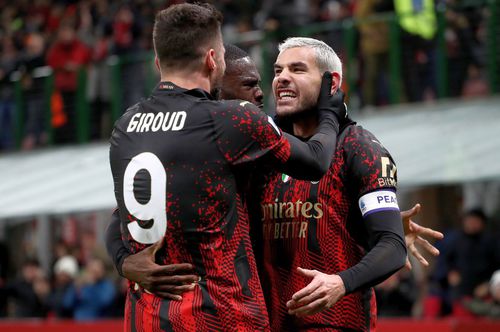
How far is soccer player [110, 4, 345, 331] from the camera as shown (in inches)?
186

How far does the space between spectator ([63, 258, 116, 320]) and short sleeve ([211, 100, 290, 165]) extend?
9.47 m

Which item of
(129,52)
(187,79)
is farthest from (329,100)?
(129,52)

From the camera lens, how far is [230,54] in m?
6.04

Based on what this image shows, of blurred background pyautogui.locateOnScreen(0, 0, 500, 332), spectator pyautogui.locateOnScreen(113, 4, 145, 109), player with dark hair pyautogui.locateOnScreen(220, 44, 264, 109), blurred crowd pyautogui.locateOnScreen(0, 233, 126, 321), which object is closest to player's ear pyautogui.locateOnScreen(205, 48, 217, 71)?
player with dark hair pyautogui.locateOnScreen(220, 44, 264, 109)

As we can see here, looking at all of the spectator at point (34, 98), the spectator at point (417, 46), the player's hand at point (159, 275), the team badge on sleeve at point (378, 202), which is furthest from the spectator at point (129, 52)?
the player's hand at point (159, 275)

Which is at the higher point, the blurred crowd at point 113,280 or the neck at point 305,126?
→ the neck at point 305,126

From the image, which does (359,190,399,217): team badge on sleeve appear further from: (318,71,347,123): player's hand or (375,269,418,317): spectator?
(375,269,418,317): spectator

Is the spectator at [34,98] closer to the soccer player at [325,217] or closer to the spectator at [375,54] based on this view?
the spectator at [375,54]

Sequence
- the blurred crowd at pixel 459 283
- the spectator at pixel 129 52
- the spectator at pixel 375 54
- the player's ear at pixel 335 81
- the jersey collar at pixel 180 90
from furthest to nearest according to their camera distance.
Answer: the spectator at pixel 129 52
the spectator at pixel 375 54
the blurred crowd at pixel 459 283
the player's ear at pixel 335 81
the jersey collar at pixel 180 90

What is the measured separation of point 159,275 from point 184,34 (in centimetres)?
92

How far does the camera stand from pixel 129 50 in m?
18.4

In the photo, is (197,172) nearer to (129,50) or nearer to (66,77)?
(129,50)

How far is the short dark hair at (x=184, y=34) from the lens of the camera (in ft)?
15.7

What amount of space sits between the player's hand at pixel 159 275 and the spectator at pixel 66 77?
1370 cm
